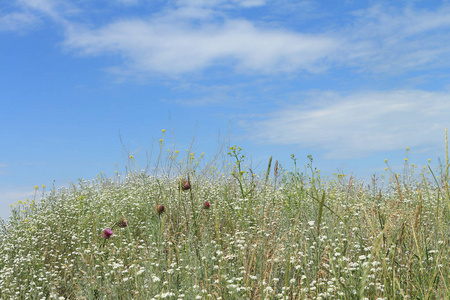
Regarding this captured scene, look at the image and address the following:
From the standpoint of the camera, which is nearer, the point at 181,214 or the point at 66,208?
the point at 181,214

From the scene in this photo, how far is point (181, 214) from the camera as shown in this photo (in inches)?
219

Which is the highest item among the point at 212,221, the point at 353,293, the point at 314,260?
the point at 212,221

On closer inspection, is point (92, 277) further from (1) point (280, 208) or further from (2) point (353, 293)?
(1) point (280, 208)

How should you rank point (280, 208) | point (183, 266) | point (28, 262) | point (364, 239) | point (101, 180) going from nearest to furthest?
point (183, 266) → point (364, 239) → point (28, 262) → point (280, 208) → point (101, 180)

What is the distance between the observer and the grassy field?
105 inches

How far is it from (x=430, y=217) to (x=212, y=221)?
310cm

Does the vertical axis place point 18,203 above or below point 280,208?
above

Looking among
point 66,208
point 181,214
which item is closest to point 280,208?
point 181,214

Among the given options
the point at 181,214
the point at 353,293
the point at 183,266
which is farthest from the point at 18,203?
the point at 353,293

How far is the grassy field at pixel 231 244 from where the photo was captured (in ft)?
8.77

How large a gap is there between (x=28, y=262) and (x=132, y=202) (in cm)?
207

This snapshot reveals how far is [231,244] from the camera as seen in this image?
12.5 ft

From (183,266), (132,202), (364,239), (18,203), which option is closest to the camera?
(183,266)

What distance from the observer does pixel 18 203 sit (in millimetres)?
8219
